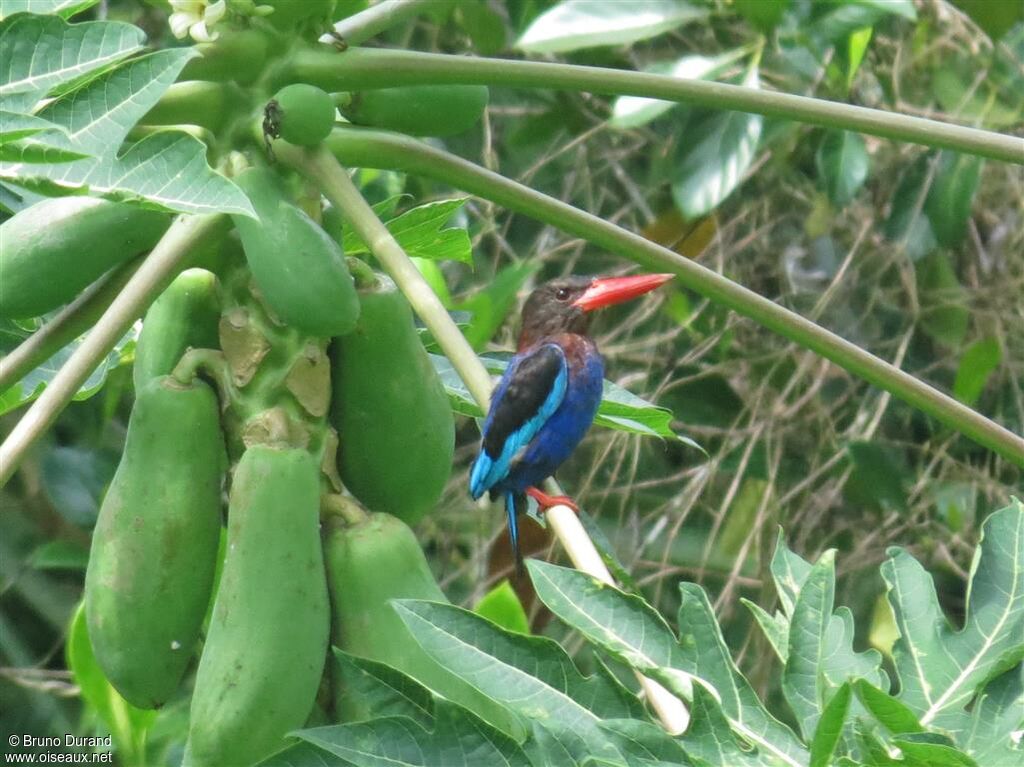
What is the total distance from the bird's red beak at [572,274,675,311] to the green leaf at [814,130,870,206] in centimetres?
94

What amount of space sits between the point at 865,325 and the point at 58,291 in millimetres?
2483

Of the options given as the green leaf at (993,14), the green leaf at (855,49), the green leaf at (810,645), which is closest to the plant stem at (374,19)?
the green leaf at (810,645)

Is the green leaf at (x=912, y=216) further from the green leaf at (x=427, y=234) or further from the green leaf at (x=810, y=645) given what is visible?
the green leaf at (x=810, y=645)

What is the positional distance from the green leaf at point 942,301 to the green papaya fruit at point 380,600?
7.58 feet

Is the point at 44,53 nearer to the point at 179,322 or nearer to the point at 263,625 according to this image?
the point at 179,322

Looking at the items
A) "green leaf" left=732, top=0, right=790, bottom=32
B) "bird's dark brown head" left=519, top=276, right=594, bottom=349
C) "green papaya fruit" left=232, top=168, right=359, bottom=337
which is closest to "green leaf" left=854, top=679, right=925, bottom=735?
"green papaya fruit" left=232, top=168, right=359, bottom=337

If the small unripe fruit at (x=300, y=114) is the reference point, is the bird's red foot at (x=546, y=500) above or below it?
below

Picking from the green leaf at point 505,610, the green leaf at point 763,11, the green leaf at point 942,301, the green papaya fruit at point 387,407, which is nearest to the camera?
the green papaya fruit at point 387,407

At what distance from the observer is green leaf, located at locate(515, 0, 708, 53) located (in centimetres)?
236

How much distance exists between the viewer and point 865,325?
3463 millimetres

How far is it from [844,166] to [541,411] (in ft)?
4.04

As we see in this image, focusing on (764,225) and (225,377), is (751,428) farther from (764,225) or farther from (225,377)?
(225,377)

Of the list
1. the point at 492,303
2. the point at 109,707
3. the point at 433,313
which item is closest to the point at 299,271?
the point at 433,313

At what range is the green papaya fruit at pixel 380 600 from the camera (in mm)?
1212
